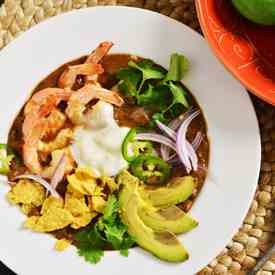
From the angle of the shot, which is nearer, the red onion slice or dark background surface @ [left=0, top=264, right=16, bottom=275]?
the red onion slice

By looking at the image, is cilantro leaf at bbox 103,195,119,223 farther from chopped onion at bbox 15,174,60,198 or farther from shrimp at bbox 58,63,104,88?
shrimp at bbox 58,63,104,88

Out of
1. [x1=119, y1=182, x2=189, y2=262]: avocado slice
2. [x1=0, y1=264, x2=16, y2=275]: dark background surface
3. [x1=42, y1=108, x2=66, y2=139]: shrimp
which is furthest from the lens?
[x1=0, y1=264, x2=16, y2=275]: dark background surface

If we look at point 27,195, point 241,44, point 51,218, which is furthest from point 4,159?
point 241,44

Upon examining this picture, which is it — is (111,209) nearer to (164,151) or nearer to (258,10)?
(164,151)

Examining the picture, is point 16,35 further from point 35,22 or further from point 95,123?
point 95,123

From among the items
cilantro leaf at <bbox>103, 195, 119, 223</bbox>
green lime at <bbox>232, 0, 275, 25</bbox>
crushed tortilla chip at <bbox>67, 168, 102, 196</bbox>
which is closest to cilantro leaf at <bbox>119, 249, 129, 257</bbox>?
cilantro leaf at <bbox>103, 195, 119, 223</bbox>

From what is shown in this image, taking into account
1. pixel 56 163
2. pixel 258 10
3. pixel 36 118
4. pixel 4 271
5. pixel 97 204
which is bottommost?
pixel 4 271
